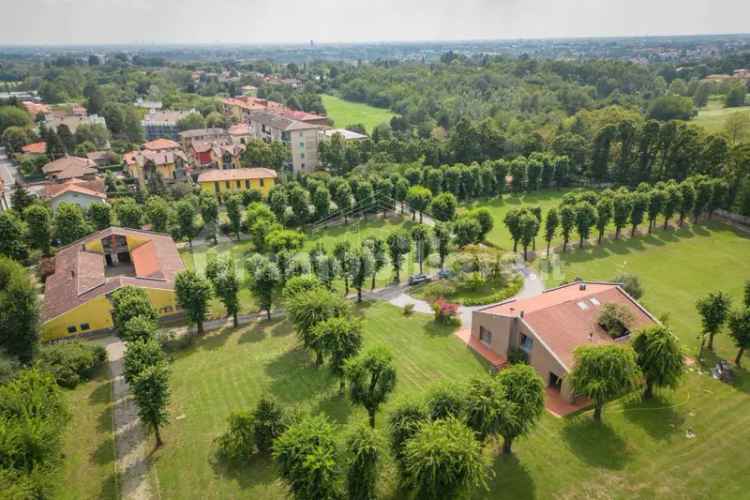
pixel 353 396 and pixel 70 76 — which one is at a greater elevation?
pixel 70 76

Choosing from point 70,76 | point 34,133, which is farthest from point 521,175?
point 70,76

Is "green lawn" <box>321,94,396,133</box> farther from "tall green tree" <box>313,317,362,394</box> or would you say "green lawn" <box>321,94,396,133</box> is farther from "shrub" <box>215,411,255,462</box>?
"shrub" <box>215,411,255,462</box>

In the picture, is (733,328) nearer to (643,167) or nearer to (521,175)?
(521,175)

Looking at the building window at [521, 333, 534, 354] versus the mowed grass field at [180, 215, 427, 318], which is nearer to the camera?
the building window at [521, 333, 534, 354]

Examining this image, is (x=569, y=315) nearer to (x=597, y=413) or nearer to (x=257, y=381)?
(x=597, y=413)

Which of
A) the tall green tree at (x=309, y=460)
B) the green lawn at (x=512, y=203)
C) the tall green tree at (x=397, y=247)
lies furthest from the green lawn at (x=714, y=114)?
the tall green tree at (x=309, y=460)

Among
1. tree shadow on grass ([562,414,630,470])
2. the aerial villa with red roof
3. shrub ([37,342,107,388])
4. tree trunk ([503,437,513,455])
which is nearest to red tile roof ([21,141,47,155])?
shrub ([37,342,107,388])
